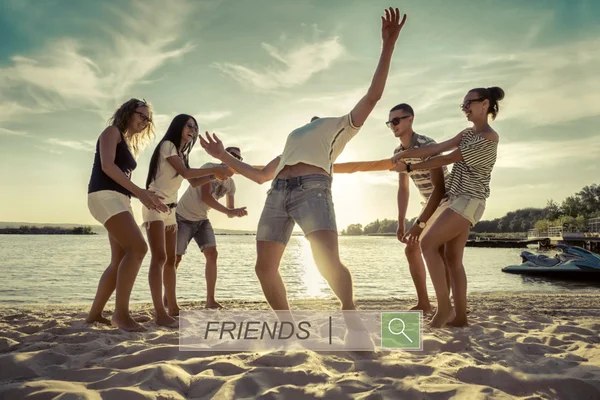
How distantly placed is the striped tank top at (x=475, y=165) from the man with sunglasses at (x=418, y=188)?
1.32 feet

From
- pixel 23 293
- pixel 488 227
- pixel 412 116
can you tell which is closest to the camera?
pixel 412 116

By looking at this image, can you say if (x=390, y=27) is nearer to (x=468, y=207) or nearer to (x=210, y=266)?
(x=468, y=207)

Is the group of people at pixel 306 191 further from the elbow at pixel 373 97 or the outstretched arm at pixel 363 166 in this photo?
the outstretched arm at pixel 363 166

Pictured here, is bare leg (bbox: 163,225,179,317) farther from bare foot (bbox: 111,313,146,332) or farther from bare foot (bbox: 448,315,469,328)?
bare foot (bbox: 448,315,469,328)

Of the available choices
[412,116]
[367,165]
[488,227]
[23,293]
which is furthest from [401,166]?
[488,227]

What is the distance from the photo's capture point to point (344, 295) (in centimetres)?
323

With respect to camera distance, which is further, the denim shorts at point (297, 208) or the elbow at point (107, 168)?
the elbow at point (107, 168)

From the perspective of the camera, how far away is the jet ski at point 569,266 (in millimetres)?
17922

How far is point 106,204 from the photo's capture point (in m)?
4.11

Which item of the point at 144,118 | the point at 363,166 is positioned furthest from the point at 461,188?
the point at 144,118

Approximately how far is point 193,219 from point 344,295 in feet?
11.2

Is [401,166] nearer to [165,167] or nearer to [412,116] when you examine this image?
[412,116]

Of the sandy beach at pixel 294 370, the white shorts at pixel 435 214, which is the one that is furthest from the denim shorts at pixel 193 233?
the white shorts at pixel 435 214

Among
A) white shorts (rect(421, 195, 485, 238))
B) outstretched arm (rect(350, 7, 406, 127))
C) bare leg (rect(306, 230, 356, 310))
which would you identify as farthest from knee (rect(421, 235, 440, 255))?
outstretched arm (rect(350, 7, 406, 127))
